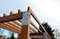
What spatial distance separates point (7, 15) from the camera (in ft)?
14.3

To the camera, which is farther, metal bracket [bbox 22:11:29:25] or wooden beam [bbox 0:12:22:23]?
wooden beam [bbox 0:12:22:23]

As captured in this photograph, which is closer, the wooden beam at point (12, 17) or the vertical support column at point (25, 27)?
the vertical support column at point (25, 27)

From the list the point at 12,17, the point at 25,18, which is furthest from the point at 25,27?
the point at 12,17

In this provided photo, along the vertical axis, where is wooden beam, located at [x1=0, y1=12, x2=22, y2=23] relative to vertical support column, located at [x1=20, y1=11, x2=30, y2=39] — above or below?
above

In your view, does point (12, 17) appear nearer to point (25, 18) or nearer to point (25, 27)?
point (25, 18)

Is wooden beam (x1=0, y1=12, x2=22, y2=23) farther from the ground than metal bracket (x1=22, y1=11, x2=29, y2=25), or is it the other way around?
wooden beam (x1=0, y1=12, x2=22, y2=23)

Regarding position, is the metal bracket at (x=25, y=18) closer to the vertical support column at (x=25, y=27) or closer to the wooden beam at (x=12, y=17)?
the vertical support column at (x=25, y=27)

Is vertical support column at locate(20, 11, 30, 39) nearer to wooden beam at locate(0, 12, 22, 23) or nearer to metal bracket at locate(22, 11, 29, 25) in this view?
metal bracket at locate(22, 11, 29, 25)

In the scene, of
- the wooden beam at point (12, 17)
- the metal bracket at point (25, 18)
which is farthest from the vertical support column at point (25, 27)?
the wooden beam at point (12, 17)

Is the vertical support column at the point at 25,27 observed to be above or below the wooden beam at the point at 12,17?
below

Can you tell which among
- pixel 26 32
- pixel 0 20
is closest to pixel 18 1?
pixel 0 20

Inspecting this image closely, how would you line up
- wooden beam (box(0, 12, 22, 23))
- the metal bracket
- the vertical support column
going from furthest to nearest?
1. wooden beam (box(0, 12, 22, 23))
2. the metal bracket
3. the vertical support column

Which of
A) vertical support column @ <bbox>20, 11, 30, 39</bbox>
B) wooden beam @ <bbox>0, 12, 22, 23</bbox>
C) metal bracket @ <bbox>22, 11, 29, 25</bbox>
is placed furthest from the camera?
wooden beam @ <bbox>0, 12, 22, 23</bbox>

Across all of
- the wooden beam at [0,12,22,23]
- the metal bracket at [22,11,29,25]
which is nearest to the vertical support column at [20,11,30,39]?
the metal bracket at [22,11,29,25]
